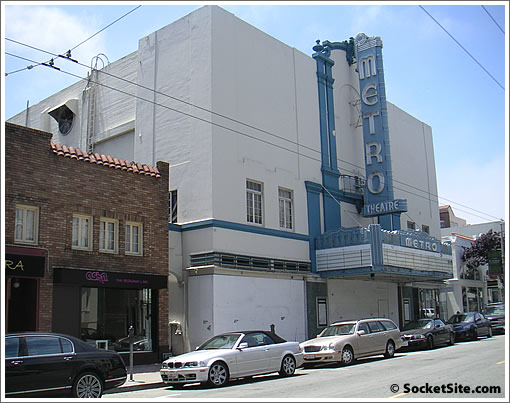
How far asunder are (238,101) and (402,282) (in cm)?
1478

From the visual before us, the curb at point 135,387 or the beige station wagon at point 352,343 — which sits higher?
the beige station wagon at point 352,343

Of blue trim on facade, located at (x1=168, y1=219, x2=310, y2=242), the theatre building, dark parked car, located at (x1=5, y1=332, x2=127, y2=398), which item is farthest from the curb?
blue trim on facade, located at (x1=168, y1=219, x2=310, y2=242)

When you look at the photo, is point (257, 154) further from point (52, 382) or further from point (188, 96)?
point (52, 382)

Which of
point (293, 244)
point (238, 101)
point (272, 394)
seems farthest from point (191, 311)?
point (272, 394)

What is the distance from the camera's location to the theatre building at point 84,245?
680 inches

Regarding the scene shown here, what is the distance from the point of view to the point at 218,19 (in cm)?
2422

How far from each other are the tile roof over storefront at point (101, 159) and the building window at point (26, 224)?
205 centimetres

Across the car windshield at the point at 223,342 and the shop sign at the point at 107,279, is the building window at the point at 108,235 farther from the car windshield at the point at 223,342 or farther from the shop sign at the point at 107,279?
the car windshield at the point at 223,342

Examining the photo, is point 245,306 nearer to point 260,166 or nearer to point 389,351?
point 389,351

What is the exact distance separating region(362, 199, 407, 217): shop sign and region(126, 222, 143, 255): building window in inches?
521

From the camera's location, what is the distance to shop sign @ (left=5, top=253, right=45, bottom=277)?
16391 mm

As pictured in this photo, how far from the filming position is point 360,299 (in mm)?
29531

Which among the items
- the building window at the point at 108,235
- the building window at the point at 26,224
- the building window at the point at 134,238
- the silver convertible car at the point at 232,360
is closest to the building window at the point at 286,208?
the building window at the point at 134,238

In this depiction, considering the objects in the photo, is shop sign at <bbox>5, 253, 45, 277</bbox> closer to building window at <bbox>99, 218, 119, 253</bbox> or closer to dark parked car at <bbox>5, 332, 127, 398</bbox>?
building window at <bbox>99, 218, 119, 253</bbox>
